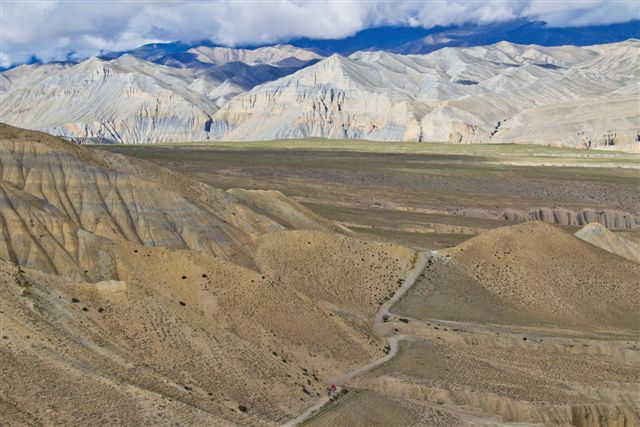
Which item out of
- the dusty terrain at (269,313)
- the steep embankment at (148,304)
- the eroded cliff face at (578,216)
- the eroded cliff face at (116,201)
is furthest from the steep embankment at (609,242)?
the eroded cliff face at (578,216)

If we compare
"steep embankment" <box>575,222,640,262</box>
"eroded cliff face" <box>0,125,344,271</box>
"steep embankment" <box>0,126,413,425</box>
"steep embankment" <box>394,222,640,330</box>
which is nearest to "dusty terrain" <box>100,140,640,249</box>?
"steep embankment" <box>394,222,640,330</box>

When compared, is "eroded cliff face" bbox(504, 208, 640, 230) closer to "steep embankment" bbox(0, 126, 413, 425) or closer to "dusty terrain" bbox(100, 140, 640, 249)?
"dusty terrain" bbox(100, 140, 640, 249)

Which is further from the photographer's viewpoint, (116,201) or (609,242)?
(609,242)

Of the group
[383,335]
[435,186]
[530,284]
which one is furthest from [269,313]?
[435,186]

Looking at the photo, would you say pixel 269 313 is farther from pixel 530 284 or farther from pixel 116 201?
pixel 530 284

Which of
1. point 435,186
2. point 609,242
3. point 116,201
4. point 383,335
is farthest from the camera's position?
point 435,186

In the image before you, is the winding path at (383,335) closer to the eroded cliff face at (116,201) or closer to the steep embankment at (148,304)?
the steep embankment at (148,304)

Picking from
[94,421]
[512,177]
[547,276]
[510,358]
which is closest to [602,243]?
[547,276]
